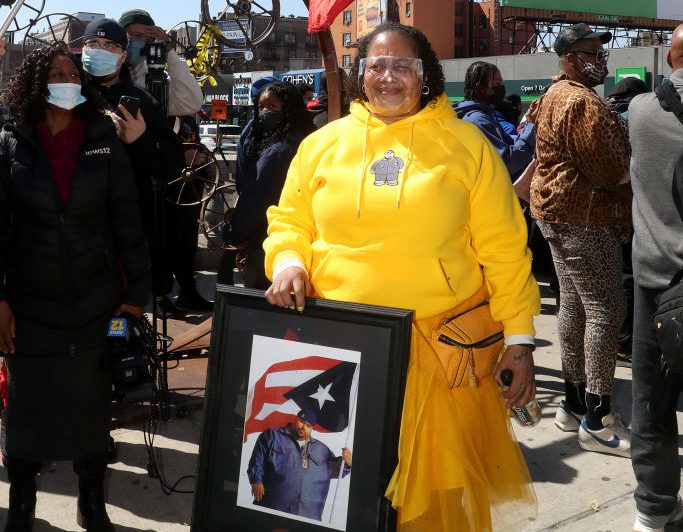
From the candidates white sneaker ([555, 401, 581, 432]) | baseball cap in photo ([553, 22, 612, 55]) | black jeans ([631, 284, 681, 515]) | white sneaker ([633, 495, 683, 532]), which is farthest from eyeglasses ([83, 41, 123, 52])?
white sneaker ([633, 495, 683, 532])

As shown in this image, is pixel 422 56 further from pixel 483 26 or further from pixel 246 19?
pixel 483 26

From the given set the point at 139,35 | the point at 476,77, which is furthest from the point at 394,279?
the point at 476,77

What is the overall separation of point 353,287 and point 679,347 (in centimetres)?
110

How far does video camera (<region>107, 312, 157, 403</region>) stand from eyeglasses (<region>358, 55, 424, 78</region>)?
60.1 inches

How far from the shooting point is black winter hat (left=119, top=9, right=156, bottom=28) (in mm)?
4547

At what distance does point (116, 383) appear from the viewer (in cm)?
324

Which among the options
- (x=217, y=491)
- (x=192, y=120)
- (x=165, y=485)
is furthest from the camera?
(x=192, y=120)

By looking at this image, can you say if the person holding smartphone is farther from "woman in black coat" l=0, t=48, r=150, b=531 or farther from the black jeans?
the black jeans

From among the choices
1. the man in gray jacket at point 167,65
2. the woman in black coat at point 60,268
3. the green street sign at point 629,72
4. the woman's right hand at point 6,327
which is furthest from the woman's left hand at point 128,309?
the green street sign at point 629,72

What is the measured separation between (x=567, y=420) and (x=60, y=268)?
2.73 meters

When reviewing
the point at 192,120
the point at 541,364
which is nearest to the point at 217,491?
the point at 541,364

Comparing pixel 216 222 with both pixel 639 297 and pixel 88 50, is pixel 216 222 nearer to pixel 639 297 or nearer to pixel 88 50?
pixel 88 50

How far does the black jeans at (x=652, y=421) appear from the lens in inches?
115

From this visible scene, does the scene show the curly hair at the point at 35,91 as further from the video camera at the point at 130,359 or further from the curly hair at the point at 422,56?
the curly hair at the point at 422,56
